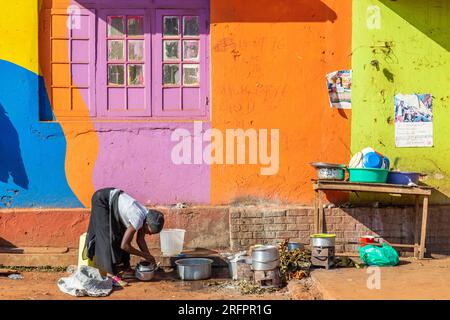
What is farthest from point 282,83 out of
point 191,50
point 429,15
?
point 429,15

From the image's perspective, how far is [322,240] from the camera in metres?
7.38

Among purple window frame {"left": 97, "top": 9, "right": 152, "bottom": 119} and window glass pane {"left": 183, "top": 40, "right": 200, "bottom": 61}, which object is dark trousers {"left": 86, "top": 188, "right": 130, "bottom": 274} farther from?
window glass pane {"left": 183, "top": 40, "right": 200, "bottom": 61}

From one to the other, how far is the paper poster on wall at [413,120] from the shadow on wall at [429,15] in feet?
2.67

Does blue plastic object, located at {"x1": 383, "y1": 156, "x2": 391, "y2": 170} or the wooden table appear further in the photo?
blue plastic object, located at {"x1": 383, "y1": 156, "x2": 391, "y2": 170}

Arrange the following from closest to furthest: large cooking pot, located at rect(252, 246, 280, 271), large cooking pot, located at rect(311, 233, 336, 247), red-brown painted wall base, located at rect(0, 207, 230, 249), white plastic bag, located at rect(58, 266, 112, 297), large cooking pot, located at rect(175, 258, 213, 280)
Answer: white plastic bag, located at rect(58, 266, 112, 297)
large cooking pot, located at rect(252, 246, 280, 271)
large cooking pot, located at rect(175, 258, 213, 280)
large cooking pot, located at rect(311, 233, 336, 247)
red-brown painted wall base, located at rect(0, 207, 230, 249)

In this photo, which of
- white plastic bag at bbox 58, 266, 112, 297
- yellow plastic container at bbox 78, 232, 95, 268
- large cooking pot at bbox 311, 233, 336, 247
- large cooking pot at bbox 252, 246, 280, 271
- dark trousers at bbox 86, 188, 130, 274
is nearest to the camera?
white plastic bag at bbox 58, 266, 112, 297

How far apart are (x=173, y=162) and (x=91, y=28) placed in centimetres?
209

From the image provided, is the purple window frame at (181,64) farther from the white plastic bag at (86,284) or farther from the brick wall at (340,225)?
the white plastic bag at (86,284)

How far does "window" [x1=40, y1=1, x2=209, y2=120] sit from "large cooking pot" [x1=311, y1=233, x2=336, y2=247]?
7.33 feet

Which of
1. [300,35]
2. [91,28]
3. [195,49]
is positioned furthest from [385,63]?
[91,28]

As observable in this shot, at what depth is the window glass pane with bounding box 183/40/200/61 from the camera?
8.27m

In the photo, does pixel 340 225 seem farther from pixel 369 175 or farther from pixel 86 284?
pixel 86 284

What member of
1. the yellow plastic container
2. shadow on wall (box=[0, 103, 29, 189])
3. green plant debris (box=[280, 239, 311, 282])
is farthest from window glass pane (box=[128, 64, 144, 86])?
green plant debris (box=[280, 239, 311, 282])

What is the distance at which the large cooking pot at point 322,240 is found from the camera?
24.2 feet
